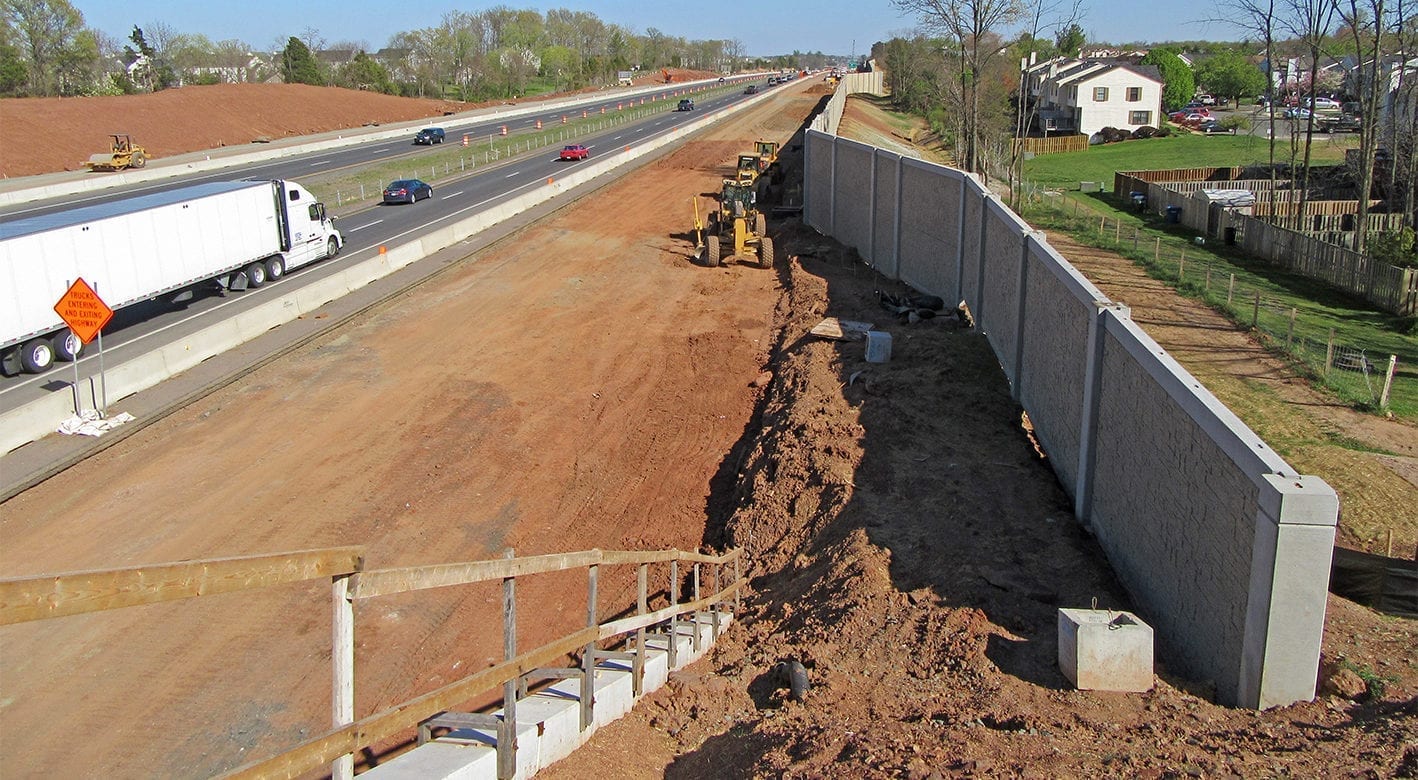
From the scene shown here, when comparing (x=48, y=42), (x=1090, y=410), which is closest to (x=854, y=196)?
(x=1090, y=410)

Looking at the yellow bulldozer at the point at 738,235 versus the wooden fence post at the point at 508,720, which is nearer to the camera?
the wooden fence post at the point at 508,720

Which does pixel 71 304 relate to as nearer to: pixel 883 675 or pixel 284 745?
pixel 284 745

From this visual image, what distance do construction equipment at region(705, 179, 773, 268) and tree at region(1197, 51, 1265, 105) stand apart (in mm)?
101764

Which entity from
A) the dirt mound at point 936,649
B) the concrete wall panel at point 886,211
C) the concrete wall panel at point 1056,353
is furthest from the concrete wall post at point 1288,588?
the concrete wall panel at point 886,211

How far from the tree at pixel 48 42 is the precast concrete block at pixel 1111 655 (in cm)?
11256

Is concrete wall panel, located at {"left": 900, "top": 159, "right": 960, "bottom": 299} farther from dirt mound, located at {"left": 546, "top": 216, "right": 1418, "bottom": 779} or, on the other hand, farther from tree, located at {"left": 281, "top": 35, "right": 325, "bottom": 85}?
tree, located at {"left": 281, "top": 35, "right": 325, "bottom": 85}

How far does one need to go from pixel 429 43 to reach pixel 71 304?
154118 mm

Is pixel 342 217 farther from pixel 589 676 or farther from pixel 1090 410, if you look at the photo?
pixel 589 676

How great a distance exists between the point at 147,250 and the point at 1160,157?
2765 inches

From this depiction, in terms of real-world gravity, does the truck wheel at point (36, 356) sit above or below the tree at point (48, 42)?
below

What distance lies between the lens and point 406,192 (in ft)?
159

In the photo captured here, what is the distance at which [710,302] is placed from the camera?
2928 cm

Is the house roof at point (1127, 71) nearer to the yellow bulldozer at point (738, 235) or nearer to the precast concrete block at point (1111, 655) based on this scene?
the yellow bulldozer at point (738, 235)

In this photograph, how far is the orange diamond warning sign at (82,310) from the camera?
62.4 feet
